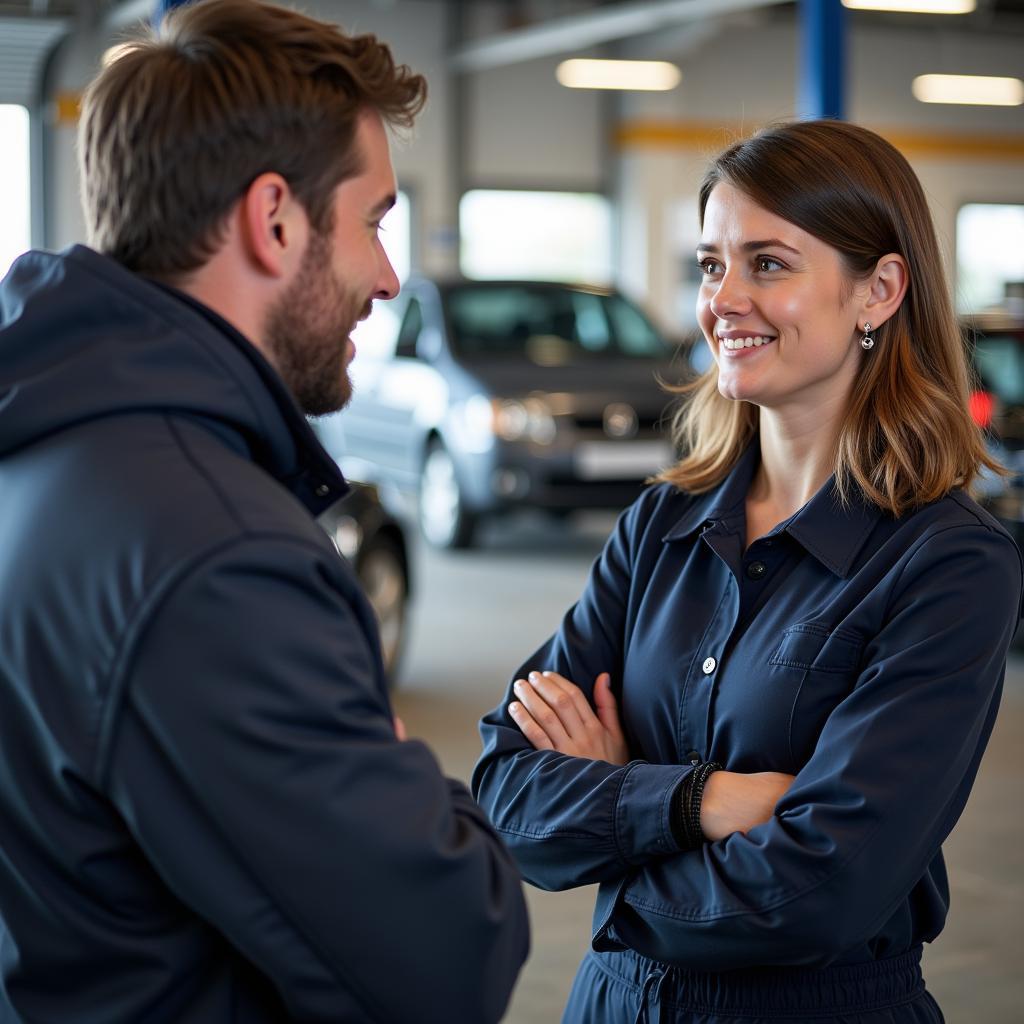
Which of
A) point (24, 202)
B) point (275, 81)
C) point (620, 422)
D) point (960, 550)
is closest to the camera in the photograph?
point (275, 81)

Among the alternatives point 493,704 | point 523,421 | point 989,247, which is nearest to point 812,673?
point 493,704

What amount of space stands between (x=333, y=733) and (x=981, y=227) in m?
19.9

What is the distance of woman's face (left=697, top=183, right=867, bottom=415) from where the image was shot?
77.4 inches

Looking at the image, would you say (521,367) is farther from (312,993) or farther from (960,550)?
(312,993)

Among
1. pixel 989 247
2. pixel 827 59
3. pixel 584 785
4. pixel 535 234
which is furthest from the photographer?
pixel 989 247

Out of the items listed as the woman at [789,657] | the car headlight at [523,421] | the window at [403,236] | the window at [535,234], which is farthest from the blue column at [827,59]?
the window at [535,234]

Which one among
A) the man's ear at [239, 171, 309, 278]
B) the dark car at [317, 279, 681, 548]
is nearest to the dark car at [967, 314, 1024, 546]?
the dark car at [317, 279, 681, 548]

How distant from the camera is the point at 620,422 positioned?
344 inches

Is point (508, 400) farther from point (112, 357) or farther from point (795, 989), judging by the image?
point (112, 357)

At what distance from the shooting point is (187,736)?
3.59 ft

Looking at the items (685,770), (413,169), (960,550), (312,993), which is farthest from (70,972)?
(413,169)

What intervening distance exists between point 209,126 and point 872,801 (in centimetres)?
103

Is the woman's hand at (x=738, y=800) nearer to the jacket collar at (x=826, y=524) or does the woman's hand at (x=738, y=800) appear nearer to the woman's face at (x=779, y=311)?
the jacket collar at (x=826, y=524)

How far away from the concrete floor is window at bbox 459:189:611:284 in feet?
27.9
